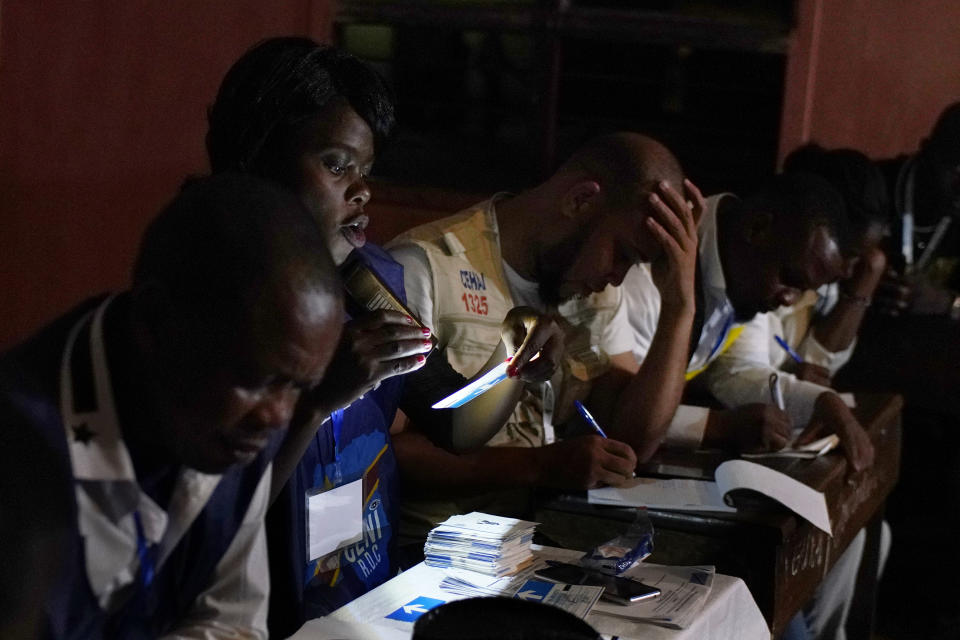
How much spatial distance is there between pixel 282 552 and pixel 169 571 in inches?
17.9

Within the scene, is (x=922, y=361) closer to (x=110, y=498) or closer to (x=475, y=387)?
(x=475, y=387)

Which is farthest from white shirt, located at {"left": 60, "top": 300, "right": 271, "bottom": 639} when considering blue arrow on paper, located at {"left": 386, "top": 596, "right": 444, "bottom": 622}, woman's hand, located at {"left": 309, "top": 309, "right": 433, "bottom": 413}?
blue arrow on paper, located at {"left": 386, "top": 596, "right": 444, "bottom": 622}

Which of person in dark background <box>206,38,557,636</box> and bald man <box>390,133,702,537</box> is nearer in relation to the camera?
person in dark background <box>206,38,557,636</box>

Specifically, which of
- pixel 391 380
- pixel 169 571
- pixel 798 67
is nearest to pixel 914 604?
pixel 798 67

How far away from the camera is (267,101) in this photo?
1.67 meters

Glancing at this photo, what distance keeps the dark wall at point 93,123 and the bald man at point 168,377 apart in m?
2.67

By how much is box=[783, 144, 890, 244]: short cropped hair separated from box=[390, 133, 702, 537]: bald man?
145 cm

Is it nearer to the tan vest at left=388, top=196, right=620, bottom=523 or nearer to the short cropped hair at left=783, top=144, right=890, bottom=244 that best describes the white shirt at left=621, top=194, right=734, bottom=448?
the tan vest at left=388, top=196, right=620, bottom=523

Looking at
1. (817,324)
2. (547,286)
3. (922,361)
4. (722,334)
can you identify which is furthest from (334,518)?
(922,361)

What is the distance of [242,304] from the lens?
3.65 feet

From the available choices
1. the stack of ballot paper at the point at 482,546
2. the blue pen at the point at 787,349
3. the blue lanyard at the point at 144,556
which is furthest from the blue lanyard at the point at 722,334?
the blue lanyard at the point at 144,556

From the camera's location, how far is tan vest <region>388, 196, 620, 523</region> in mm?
2287

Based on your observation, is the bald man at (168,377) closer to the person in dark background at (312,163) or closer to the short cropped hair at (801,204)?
the person in dark background at (312,163)

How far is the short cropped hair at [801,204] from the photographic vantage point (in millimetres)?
3000
